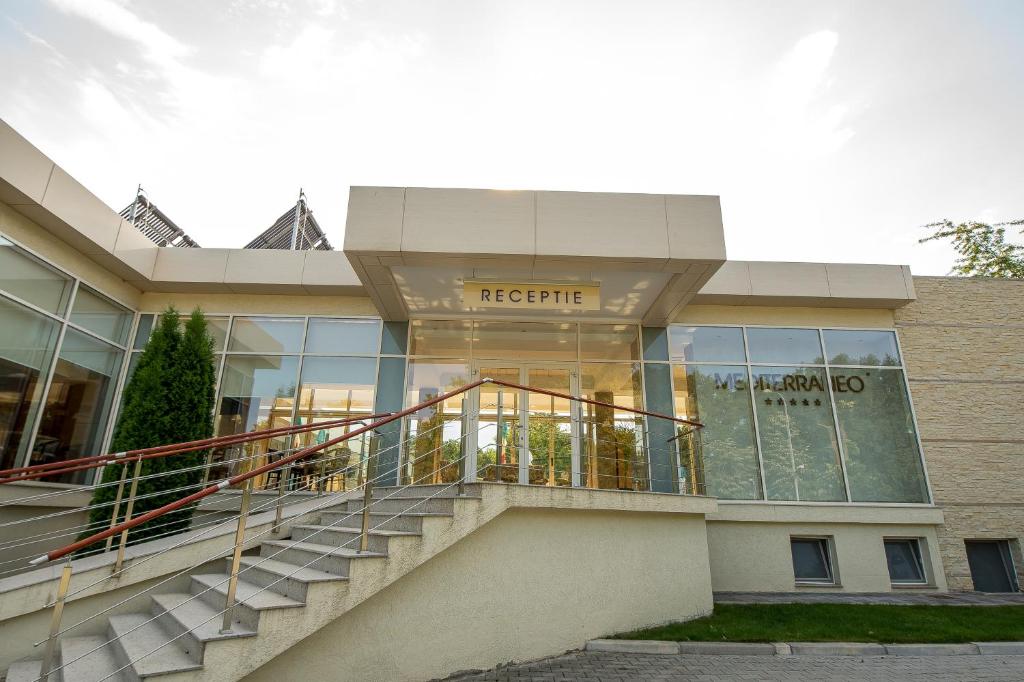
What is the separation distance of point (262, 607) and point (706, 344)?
8.92m

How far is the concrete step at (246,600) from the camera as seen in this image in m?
3.16

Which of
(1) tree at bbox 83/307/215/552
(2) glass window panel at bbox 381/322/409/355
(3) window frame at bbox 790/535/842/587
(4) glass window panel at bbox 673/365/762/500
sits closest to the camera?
(1) tree at bbox 83/307/215/552

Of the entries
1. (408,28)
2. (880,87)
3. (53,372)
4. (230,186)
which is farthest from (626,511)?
(230,186)

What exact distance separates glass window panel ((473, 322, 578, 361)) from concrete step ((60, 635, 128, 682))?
6.77 m

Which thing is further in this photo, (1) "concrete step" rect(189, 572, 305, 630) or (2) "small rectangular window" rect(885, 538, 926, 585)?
(2) "small rectangular window" rect(885, 538, 926, 585)

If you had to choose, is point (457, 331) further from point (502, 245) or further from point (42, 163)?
point (42, 163)

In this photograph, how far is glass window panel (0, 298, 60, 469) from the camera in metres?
6.91

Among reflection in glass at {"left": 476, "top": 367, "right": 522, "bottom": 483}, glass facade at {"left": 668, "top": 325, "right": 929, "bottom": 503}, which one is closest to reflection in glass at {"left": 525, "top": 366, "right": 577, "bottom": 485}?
reflection in glass at {"left": 476, "top": 367, "right": 522, "bottom": 483}

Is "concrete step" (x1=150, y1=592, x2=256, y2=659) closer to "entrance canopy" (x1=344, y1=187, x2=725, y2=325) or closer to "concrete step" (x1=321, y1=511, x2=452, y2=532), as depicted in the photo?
"concrete step" (x1=321, y1=511, x2=452, y2=532)

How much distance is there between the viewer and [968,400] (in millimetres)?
A: 9367

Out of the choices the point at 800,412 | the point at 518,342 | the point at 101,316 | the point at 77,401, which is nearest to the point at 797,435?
the point at 800,412

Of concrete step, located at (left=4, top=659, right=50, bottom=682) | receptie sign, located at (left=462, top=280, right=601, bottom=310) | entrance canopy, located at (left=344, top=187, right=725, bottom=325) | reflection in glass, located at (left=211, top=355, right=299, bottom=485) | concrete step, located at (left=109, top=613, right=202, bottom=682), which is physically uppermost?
entrance canopy, located at (left=344, top=187, right=725, bottom=325)

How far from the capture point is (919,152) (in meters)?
10.9

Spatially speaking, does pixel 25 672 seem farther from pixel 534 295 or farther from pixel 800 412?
pixel 800 412
